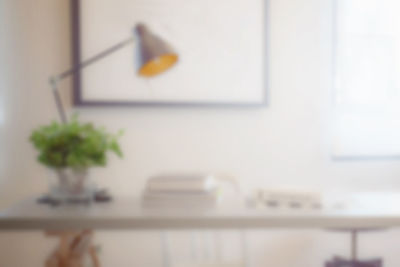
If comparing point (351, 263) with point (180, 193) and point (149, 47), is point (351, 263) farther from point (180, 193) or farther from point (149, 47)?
point (149, 47)

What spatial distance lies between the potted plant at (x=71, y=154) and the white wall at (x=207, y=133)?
588 millimetres

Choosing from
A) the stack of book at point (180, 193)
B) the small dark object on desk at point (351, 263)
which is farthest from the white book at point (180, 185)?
the small dark object on desk at point (351, 263)

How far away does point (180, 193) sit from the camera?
1.17 meters

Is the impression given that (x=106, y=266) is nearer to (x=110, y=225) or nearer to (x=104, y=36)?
(x=110, y=225)

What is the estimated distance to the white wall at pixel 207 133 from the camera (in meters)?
1.74

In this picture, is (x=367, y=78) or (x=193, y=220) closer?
(x=193, y=220)

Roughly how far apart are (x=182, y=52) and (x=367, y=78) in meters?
1.03

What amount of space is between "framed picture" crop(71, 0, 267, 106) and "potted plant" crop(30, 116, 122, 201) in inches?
22.1

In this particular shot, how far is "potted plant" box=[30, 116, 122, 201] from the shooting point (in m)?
1.14

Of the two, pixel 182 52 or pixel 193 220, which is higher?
pixel 182 52

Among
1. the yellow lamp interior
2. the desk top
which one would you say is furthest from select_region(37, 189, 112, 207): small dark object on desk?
the yellow lamp interior

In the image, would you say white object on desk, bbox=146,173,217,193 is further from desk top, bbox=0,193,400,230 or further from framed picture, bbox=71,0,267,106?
framed picture, bbox=71,0,267,106

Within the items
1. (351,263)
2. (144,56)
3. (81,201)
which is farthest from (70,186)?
(351,263)

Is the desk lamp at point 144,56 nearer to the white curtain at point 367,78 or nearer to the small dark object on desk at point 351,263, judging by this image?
the white curtain at point 367,78
